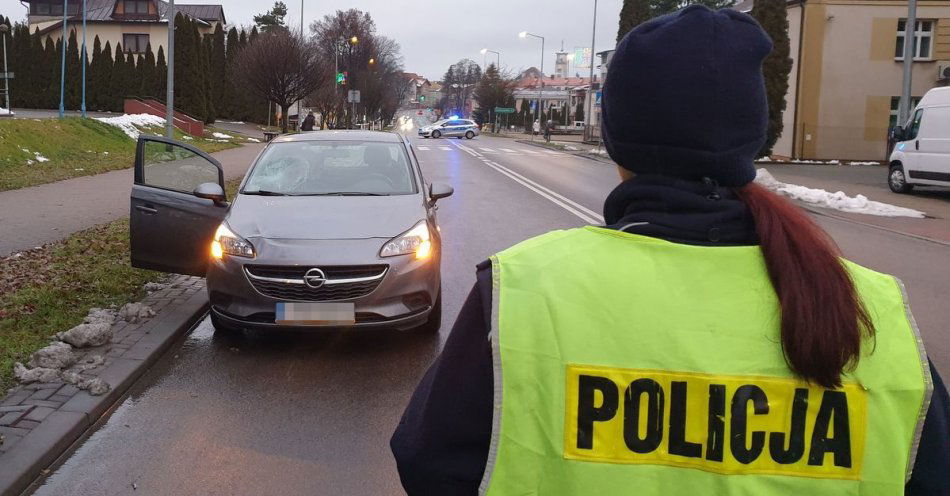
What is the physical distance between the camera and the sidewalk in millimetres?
10109

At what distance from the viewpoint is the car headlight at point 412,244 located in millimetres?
6092

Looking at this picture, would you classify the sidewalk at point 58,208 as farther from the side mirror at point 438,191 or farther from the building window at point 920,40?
the building window at point 920,40

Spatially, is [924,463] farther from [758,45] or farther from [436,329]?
[436,329]

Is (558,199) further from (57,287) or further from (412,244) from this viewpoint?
(57,287)

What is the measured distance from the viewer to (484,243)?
11461mm

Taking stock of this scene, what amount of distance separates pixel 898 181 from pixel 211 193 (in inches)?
734

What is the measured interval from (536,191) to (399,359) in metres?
13.7

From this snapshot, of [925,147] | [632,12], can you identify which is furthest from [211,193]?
[632,12]

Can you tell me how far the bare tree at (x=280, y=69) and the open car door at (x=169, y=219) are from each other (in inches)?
1409

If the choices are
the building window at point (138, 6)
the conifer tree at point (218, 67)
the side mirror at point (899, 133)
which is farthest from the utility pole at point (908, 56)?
the building window at point (138, 6)

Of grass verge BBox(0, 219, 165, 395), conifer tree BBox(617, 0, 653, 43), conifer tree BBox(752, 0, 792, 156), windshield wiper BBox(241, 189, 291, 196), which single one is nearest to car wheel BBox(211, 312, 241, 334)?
grass verge BBox(0, 219, 165, 395)

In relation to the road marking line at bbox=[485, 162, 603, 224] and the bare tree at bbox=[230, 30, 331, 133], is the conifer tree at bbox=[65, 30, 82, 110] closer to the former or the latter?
the bare tree at bbox=[230, 30, 331, 133]

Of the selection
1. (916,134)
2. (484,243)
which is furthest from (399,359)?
(916,134)

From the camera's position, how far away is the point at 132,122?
29719 millimetres
